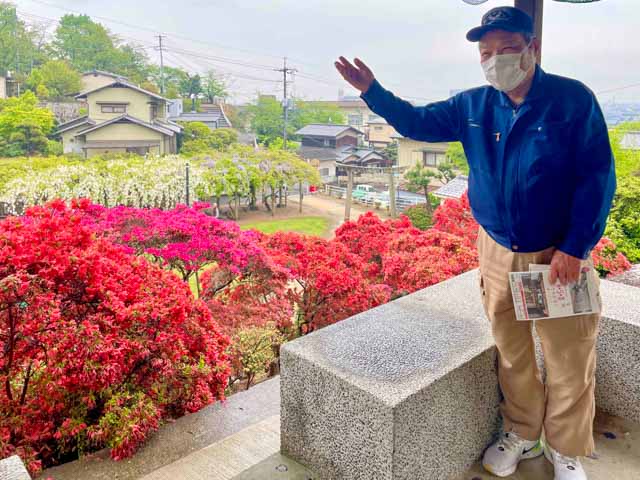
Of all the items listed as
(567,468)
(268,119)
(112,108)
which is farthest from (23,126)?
(567,468)


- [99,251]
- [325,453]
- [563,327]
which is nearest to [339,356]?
[325,453]

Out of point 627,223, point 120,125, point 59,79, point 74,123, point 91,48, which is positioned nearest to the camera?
point 627,223

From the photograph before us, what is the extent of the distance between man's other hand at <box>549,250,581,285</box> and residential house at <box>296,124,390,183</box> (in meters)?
12.4

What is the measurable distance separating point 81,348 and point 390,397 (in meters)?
0.93

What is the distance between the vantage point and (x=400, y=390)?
0.98 meters

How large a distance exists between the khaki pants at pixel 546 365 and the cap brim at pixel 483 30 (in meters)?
0.43

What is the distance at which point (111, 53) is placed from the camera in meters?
10.0

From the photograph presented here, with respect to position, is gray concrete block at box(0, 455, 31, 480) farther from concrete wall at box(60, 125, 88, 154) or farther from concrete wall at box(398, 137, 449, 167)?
concrete wall at box(398, 137, 449, 167)

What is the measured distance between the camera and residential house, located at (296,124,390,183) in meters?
13.9

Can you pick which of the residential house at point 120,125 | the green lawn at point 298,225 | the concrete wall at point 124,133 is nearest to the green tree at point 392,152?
the green lawn at point 298,225

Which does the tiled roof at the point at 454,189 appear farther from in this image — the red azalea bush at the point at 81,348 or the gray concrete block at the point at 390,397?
the gray concrete block at the point at 390,397

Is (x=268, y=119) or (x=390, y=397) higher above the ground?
(x=268, y=119)

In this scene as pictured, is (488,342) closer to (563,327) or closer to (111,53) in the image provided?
(563,327)

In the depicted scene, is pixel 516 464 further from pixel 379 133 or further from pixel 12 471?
pixel 379 133
